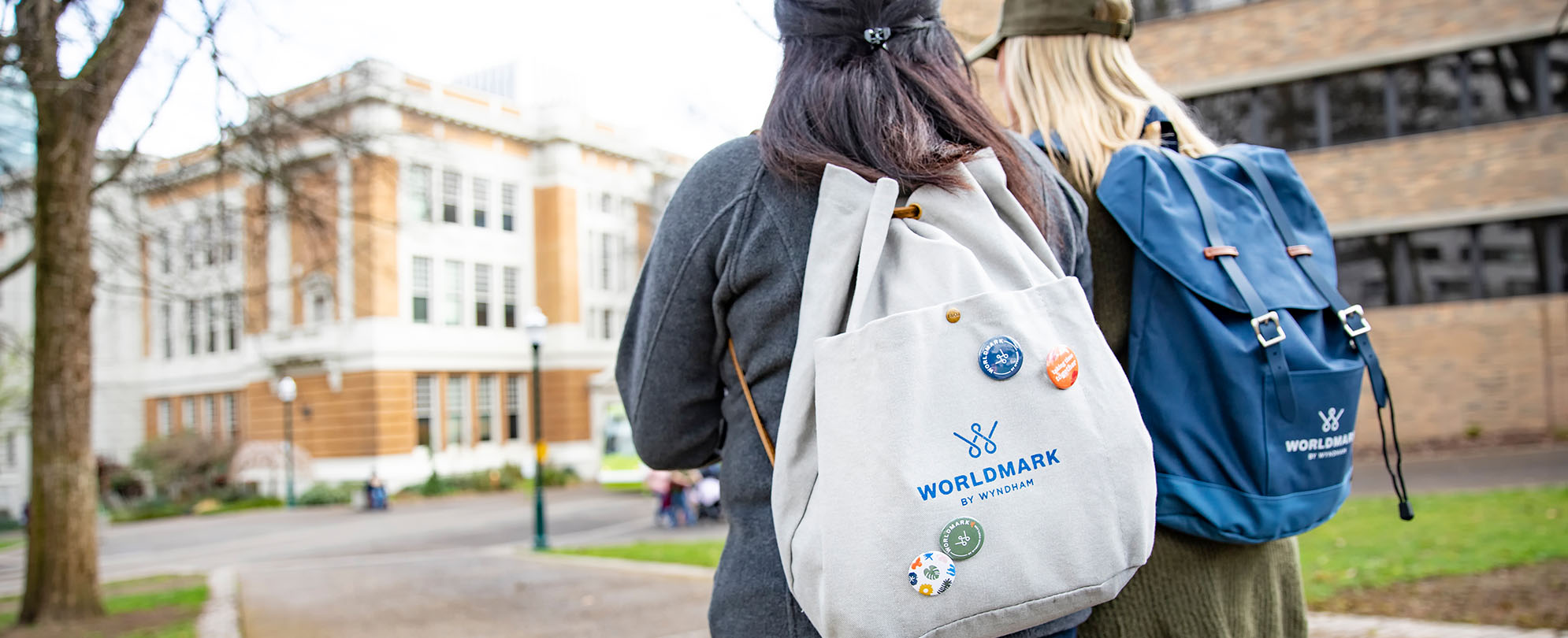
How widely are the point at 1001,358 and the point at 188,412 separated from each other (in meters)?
45.2

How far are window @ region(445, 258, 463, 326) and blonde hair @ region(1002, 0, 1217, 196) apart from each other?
3507 cm

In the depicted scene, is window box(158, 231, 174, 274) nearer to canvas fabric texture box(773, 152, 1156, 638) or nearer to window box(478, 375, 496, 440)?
canvas fabric texture box(773, 152, 1156, 638)

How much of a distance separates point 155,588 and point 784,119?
13.7 m

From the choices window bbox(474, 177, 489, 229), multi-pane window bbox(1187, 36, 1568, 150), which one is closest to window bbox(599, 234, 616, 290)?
window bbox(474, 177, 489, 229)

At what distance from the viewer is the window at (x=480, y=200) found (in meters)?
35.7

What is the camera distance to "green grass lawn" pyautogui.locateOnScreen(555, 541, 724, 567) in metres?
11.2

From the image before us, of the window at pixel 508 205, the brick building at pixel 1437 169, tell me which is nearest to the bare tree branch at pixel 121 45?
the brick building at pixel 1437 169

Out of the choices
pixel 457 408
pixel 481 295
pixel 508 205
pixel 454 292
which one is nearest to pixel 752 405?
pixel 457 408

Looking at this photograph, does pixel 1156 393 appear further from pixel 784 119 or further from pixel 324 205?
pixel 324 205

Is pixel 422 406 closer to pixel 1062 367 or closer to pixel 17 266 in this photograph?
pixel 17 266

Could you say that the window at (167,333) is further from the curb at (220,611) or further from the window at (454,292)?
the curb at (220,611)

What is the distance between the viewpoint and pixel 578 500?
27078 millimetres

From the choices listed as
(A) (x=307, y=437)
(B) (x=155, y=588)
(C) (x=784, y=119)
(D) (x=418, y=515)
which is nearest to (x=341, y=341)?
(A) (x=307, y=437)

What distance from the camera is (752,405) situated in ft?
5.00
